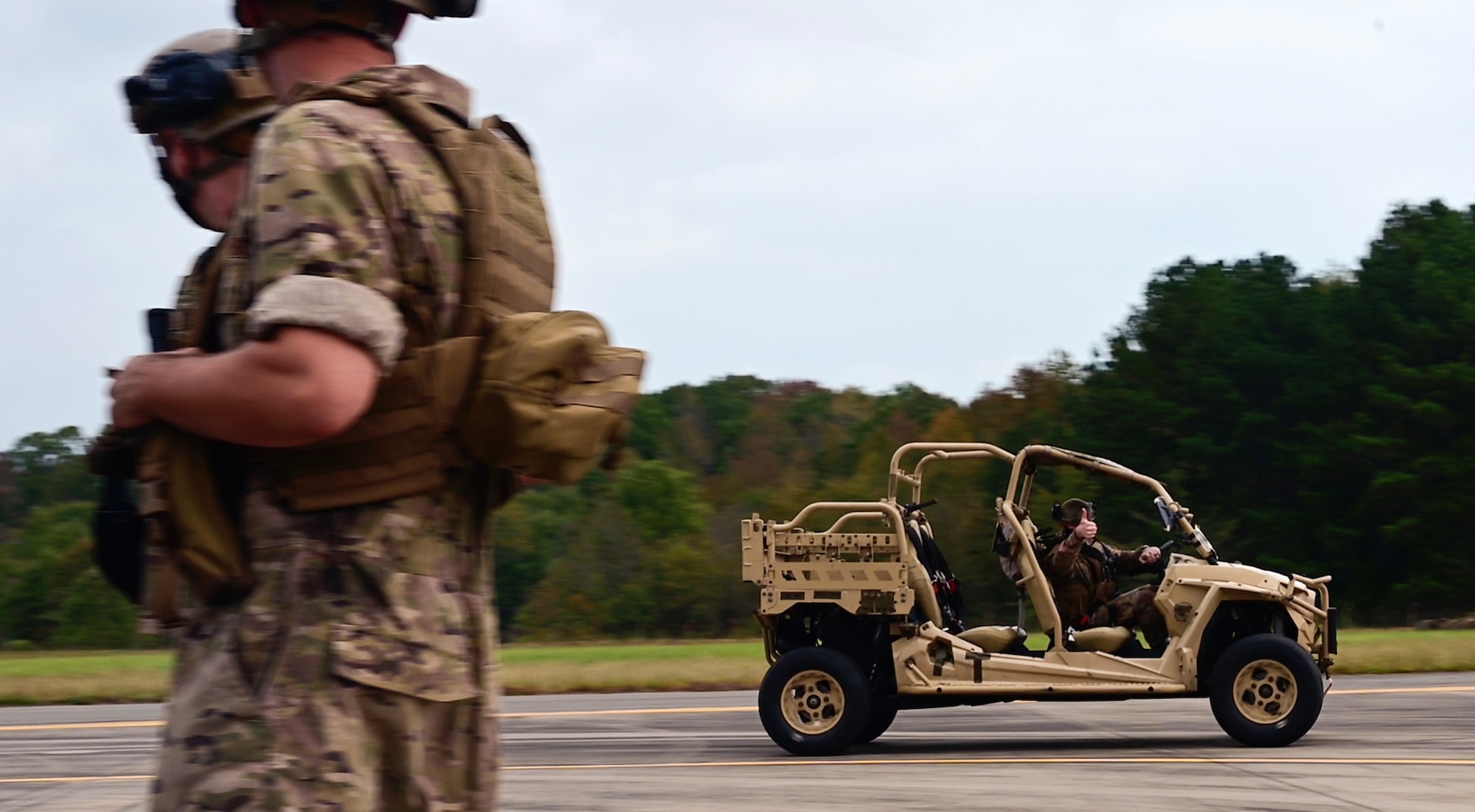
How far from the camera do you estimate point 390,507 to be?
2.25 meters

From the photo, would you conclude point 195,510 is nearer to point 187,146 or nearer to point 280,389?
point 280,389

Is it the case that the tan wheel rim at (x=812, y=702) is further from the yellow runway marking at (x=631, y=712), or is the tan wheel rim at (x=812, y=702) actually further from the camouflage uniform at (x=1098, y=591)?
the yellow runway marking at (x=631, y=712)

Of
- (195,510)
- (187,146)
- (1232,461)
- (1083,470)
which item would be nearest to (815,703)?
(1083,470)

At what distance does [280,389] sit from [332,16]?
570 millimetres

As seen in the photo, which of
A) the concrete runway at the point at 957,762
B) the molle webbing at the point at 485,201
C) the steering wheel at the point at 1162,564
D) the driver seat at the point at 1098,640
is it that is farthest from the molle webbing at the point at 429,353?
the steering wheel at the point at 1162,564

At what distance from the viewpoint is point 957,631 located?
39.3 feet

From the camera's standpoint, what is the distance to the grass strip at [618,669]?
66.0 ft

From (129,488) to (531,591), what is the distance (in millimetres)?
63558

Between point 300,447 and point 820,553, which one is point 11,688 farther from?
point 300,447

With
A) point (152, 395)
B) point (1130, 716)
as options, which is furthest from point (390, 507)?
point (1130, 716)

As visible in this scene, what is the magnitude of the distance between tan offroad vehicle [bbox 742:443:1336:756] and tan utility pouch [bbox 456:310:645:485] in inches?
355

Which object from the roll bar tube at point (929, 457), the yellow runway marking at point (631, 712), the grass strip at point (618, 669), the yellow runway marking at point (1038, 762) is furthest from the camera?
the grass strip at point (618, 669)

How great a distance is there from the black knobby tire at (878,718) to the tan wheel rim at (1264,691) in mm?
2179

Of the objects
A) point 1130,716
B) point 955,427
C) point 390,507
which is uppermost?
point 955,427
